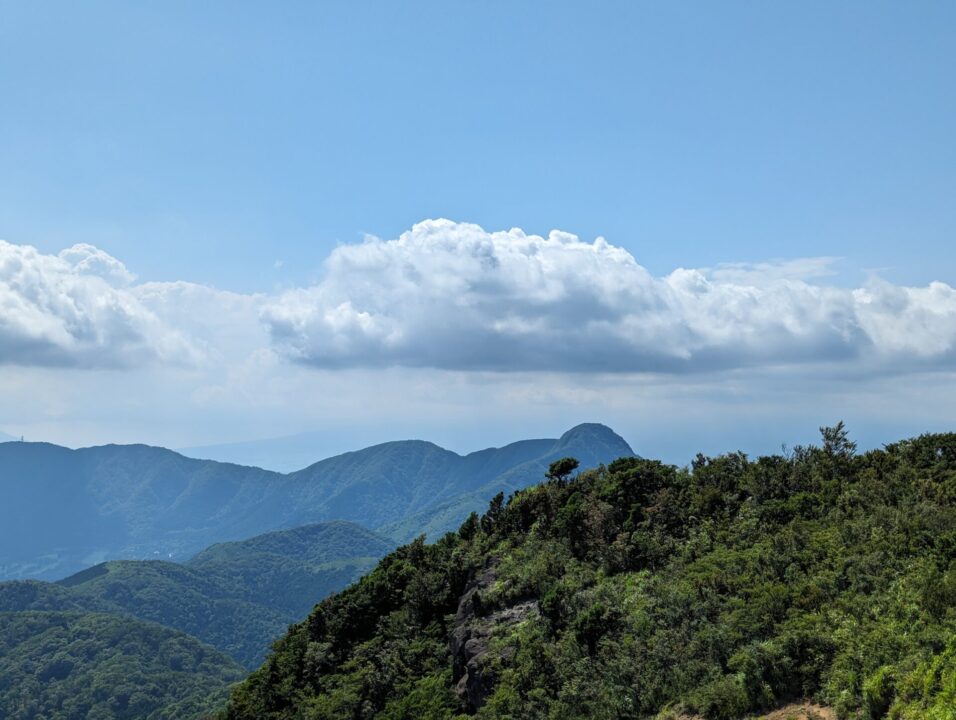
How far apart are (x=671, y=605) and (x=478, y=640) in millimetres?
11573

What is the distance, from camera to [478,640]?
1419 inches

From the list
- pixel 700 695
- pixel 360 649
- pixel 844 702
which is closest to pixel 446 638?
pixel 360 649

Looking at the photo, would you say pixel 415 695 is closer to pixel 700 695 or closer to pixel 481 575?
pixel 481 575

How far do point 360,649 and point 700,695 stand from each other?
2897cm

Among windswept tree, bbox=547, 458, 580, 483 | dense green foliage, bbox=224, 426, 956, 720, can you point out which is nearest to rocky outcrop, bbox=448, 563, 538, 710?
dense green foliage, bbox=224, 426, 956, 720

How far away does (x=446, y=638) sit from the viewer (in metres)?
42.5

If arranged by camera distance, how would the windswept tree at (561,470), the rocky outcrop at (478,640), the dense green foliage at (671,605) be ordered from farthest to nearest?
the windswept tree at (561,470)
the rocky outcrop at (478,640)
the dense green foliage at (671,605)

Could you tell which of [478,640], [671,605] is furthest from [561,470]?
[671,605]

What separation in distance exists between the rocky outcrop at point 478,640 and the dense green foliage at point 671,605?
0.15 metres

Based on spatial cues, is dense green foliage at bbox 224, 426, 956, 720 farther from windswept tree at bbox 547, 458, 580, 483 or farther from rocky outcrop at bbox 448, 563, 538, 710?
windswept tree at bbox 547, 458, 580, 483

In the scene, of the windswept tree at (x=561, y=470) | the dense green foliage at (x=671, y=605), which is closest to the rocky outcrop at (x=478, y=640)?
the dense green foliage at (x=671, y=605)

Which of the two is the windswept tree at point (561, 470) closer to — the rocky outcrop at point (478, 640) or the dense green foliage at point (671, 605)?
the dense green foliage at point (671, 605)

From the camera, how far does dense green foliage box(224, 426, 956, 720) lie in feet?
73.4

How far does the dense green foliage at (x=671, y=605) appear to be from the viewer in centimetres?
2238
